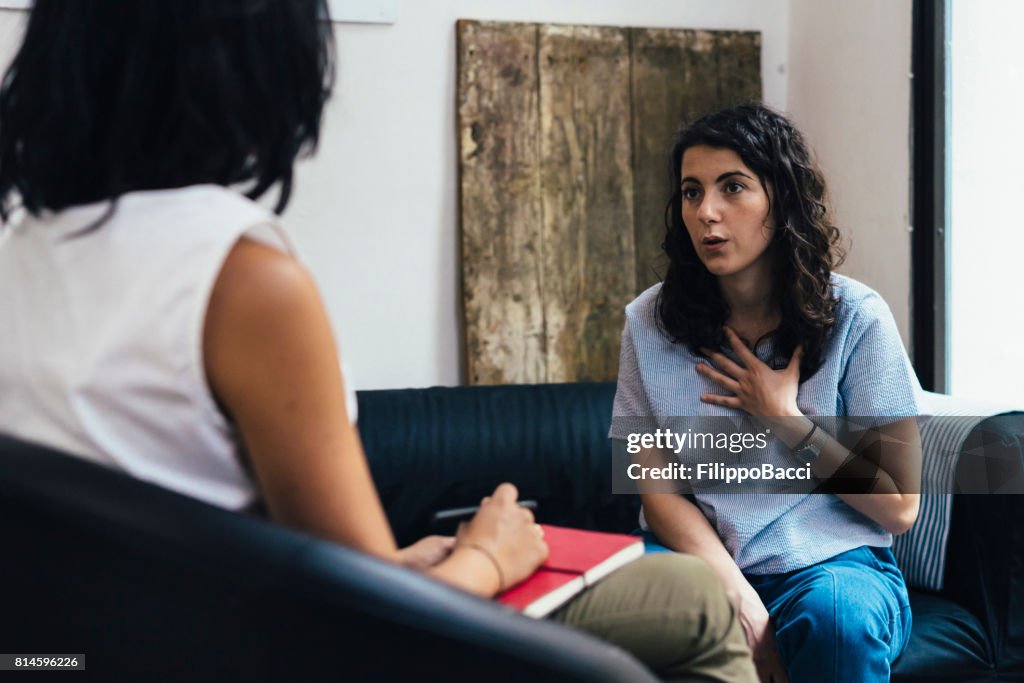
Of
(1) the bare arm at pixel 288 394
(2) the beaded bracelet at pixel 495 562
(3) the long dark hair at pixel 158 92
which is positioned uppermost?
(3) the long dark hair at pixel 158 92

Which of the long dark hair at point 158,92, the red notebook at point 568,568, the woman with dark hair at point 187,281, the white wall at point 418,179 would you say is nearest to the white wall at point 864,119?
the white wall at point 418,179

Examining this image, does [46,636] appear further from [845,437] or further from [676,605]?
[845,437]

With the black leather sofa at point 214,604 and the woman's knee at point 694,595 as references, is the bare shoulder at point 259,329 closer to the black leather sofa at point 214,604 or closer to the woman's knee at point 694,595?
the black leather sofa at point 214,604

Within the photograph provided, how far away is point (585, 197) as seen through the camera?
306 cm

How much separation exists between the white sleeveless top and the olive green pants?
35 cm

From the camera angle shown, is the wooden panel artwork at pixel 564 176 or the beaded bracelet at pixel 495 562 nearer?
the beaded bracelet at pixel 495 562

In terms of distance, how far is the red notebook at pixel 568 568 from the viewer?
907 mm

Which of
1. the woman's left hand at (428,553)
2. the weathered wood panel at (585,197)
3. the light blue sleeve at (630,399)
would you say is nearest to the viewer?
the woman's left hand at (428,553)

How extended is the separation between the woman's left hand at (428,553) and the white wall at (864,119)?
2061 millimetres

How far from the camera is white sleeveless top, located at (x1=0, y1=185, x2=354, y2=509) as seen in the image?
0.77 metres

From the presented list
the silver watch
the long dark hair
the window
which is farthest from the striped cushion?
the long dark hair

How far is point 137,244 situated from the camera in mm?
800

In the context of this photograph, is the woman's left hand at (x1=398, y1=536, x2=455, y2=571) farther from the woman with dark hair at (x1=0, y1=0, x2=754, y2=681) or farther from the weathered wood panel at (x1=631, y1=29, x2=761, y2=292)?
the weathered wood panel at (x1=631, y1=29, x2=761, y2=292)

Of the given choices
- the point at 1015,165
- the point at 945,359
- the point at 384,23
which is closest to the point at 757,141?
the point at 1015,165
